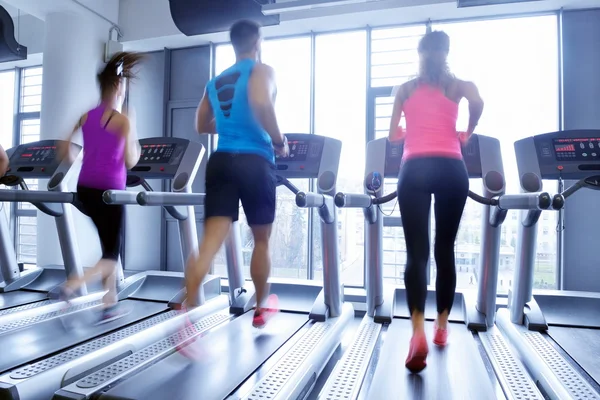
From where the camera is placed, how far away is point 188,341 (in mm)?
2289

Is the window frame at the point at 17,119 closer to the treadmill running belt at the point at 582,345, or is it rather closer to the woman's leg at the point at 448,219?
the woman's leg at the point at 448,219

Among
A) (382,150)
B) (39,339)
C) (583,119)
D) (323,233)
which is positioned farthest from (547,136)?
(39,339)

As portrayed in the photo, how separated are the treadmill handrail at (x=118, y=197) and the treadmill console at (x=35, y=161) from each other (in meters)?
1.42

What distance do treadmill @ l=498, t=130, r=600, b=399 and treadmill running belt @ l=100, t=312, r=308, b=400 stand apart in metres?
1.30

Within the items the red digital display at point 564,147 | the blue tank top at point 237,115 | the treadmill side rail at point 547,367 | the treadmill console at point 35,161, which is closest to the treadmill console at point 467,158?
the red digital display at point 564,147

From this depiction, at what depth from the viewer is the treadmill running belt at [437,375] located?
1.67 m

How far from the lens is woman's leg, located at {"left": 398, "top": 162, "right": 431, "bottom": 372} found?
1.82m

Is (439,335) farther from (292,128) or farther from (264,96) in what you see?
(292,128)

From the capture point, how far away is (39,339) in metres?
2.33

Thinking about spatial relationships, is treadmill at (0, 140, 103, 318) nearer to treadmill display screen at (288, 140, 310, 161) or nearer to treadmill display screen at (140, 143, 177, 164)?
treadmill display screen at (140, 143, 177, 164)

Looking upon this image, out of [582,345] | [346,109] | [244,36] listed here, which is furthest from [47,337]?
[346,109]

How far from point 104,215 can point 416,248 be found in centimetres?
179

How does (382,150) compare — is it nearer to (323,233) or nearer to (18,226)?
(323,233)

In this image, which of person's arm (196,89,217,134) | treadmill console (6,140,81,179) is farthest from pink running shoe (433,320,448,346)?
treadmill console (6,140,81,179)
